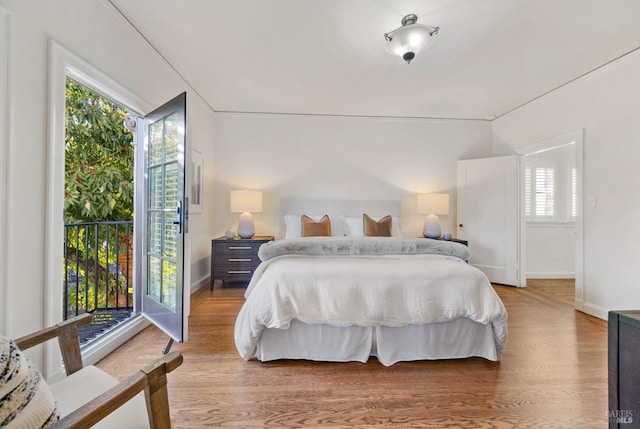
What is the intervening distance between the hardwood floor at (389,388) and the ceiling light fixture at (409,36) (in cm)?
235

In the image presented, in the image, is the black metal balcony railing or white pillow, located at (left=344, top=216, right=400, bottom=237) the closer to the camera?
the black metal balcony railing

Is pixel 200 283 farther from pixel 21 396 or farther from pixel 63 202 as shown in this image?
pixel 21 396

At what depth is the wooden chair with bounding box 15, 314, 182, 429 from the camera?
0.70 meters

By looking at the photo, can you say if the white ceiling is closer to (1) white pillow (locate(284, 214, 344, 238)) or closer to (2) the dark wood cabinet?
(1) white pillow (locate(284, 214, 344, 238))

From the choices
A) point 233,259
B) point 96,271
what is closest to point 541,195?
point 233,259

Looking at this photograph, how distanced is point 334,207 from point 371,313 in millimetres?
2539

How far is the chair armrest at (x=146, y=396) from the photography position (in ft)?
2.25

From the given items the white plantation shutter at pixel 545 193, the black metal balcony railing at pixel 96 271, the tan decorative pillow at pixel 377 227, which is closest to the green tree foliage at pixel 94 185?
the black metal balcony railing at pixel 96 271

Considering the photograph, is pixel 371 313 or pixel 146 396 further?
pixel 371 313

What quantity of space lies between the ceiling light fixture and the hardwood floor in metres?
2.35

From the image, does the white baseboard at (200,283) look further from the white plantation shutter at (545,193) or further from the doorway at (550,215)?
the white plantation shutter at (545,193)

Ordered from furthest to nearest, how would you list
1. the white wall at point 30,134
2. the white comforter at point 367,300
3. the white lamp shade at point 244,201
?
the white lamp shade at point 244,201
the white comforter at point 367,300
the white wall at point 30,134

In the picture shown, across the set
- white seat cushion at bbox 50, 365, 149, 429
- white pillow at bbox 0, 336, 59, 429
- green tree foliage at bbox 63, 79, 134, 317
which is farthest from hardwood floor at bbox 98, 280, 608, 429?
green tree foliage at bbox 63, 79, 134, 317

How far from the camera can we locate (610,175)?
2725 mm
